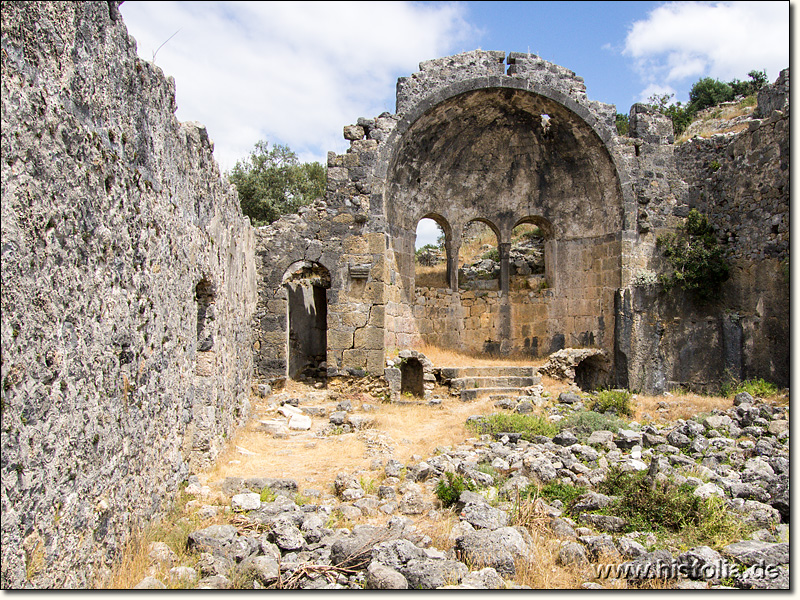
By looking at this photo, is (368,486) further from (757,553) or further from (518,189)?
(518,189)

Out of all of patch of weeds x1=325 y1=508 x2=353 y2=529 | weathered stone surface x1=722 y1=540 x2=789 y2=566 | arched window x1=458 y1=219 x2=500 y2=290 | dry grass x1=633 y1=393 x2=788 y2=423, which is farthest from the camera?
arched window x1=458 y1=219 x2=500 y2=290

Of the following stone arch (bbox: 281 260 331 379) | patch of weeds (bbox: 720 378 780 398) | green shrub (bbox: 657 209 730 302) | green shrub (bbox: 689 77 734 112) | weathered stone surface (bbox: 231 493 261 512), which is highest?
green shrub (bbox: 689 77 734 112)

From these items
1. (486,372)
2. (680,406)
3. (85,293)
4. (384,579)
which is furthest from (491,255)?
(85,293)

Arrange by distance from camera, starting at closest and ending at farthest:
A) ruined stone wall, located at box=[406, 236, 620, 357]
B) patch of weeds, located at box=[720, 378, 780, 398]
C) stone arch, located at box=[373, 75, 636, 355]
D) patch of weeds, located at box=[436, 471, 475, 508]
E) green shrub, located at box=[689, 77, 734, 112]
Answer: patch of weeds, located at box=[436, 471, 475, 508]
patch of weeds, located at box=[720, 378, 780, 398]
stone arch, located at box=[373, 75, 636, 355]
ruined stone wall, located at box=[406, 236, 620, 357]
green shrub, located at box=[689, 77, 734, 112]

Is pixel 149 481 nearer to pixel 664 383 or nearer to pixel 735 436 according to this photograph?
pixel 735 436

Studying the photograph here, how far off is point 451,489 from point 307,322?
A: 37.3 feet

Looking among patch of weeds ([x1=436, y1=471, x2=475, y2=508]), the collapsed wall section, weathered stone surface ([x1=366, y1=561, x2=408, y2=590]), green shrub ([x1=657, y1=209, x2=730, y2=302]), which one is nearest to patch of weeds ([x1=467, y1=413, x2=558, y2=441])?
patch of weeds ([x1=436, y1=471, x2=475, y2=508])

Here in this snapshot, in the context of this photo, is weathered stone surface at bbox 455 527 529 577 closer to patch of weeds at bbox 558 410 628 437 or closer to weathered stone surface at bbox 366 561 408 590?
→ weathered stone surface at bbox 366 561 408 590

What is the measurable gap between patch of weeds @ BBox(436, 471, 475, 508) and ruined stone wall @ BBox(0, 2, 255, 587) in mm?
2391

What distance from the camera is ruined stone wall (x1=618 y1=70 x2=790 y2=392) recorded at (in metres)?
12.4

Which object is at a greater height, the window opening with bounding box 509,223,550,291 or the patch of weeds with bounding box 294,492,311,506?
the window opening with bounding box 509,223,550,291

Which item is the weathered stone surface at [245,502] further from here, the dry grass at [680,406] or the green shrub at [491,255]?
the green shrub at [491,255]

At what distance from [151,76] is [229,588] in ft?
12.1

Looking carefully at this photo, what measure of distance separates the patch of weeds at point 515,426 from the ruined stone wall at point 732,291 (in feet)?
18.4
